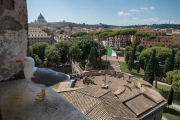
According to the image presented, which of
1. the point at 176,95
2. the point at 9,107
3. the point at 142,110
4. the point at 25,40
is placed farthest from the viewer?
the point at 176,95

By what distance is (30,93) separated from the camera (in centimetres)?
298

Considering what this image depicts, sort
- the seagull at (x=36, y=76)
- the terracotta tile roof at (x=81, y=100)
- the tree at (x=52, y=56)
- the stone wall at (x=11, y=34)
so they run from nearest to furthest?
the seagull at (x=36, y=76)
the stone wall at (x=11, y=34)
the terracotta tile roof at (x=81, y=100)
the tree at (x=52, y=56)

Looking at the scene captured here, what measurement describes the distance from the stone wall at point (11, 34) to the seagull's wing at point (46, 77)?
70 centimetres

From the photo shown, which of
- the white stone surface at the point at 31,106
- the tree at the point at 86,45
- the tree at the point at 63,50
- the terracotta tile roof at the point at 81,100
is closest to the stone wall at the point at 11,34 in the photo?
the white stone surface at the point at 31,106

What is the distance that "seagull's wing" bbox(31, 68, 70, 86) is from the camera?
2971 mm

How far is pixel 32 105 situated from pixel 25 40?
1.56 meters

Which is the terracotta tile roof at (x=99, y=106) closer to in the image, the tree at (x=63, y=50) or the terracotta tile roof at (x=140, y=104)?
the terracotta tile roof at (x=140, y=104)

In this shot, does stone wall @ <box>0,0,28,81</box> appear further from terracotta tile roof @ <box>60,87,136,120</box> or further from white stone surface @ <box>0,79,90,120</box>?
terracotta tile roof @ <box>60,87,136,120</box>

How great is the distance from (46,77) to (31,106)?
0.70 metres

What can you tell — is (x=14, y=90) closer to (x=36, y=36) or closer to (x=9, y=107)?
(x=9, y=107)

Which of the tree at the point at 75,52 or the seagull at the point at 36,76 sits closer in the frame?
the seagull at the point at 36,76

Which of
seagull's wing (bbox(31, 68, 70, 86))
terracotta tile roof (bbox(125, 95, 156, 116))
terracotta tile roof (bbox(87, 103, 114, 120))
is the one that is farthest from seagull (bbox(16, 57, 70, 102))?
terracotta tile roof (bbox(125, 95, 156, 116))

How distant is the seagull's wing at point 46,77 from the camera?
2.97m

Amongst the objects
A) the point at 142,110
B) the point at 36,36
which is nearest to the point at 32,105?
the point at 142,110
